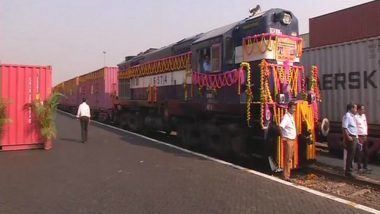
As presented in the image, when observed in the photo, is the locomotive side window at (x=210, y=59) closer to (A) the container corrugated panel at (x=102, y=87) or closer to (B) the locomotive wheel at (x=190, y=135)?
(B) the locomotive wheel at (x=190, y=135)

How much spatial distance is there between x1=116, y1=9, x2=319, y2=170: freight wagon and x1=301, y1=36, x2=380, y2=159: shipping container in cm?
151

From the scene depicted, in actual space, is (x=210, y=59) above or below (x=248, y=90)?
above

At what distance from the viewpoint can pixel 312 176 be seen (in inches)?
428

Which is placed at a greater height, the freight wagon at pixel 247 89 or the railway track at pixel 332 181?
the freight wagon at pixel 247 89

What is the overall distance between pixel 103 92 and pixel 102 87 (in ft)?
1.64

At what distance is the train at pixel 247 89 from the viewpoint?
11133mm

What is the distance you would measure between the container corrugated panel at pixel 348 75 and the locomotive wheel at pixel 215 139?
3.64m

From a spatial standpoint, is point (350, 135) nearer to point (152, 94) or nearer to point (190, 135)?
point (190, 135)

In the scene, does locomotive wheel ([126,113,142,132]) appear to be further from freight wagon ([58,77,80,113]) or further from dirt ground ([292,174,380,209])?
freight wagon ([58,77,80,113])

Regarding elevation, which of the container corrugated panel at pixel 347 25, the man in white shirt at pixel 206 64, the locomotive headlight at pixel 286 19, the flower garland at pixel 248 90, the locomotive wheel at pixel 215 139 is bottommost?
the locomotive wheel at pixel 215 139

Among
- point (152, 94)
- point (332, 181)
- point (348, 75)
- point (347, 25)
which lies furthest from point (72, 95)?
point (332, 181)

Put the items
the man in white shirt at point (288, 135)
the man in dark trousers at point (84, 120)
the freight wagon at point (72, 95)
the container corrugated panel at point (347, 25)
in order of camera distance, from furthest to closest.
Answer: the freight wagon at point (72, 95), the container corrugated panel at point (347, 25), the man in dark trousers at point (84, 120), the man in white shirt at point (288, 135)

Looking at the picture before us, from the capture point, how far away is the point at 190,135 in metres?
15.0

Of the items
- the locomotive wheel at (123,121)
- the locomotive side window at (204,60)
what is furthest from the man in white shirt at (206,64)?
the locomotive wheel at (123,121)
